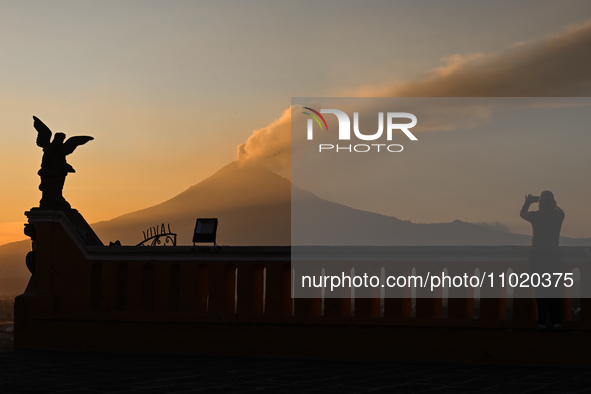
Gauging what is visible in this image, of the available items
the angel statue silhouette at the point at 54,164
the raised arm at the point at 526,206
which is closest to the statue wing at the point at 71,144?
the angel statue silhouette at the point at 54,164

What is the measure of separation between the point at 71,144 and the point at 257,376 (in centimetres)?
509

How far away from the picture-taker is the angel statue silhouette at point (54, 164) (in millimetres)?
9953

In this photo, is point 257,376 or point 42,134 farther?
point 42,134

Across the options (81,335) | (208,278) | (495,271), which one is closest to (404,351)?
(495,271)

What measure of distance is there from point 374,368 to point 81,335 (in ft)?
12.8

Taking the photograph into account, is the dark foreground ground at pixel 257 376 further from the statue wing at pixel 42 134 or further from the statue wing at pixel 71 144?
the statue wing at pixel 42 134

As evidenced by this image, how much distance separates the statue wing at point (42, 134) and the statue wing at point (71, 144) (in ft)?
0.85

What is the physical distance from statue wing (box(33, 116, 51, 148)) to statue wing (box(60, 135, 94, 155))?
26 centimetres

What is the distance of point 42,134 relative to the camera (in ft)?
33.4

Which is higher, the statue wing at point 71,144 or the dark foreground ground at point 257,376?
the statue wing at point 71,144

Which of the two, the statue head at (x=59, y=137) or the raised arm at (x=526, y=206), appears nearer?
the raised arm at (x=526, y=206)

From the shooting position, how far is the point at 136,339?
8969 millimetres

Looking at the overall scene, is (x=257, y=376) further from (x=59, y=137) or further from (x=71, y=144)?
(x=59, y=137)

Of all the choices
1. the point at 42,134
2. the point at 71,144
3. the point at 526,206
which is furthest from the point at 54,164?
the point at 526,206
